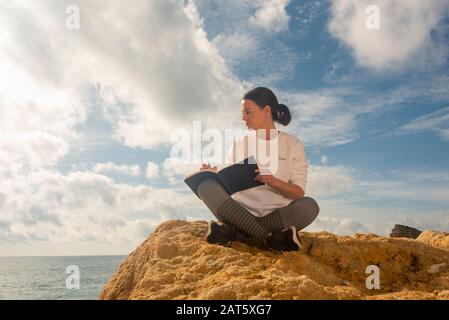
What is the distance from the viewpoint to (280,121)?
5.28 meters

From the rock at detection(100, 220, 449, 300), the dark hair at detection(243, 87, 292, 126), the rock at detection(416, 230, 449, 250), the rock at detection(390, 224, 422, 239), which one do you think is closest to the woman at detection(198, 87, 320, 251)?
the dark hair at detection(243, 87, 292, 126)

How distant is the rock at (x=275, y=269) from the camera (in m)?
3.25

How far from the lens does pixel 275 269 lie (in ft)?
12.3

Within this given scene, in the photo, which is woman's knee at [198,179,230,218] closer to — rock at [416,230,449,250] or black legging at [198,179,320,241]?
black legging at [198,179,320,241]

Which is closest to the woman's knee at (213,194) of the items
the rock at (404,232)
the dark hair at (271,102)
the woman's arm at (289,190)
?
the woman's arm at (289,190)

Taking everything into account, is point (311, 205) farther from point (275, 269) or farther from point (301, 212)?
point (275, 269)

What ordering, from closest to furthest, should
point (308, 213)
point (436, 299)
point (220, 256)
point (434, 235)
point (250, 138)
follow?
point (436, 299) < point (220, 256) < point (308, 213) < point (250, 138) < point (434, 235)

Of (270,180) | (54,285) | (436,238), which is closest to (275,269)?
(270,180)

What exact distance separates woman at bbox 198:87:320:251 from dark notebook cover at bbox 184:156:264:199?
0.24ft

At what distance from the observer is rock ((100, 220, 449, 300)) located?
3.25 meters
